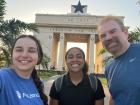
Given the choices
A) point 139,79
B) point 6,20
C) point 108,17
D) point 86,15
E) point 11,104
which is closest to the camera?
point 11,104

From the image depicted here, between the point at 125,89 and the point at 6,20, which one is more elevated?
the point at 6,20

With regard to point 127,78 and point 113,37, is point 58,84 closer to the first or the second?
point 113,37

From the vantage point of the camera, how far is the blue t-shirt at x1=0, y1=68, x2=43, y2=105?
2.73 m

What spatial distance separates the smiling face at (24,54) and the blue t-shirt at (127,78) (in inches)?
32.2

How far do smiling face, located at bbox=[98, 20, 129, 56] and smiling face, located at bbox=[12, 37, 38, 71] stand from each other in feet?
2.54

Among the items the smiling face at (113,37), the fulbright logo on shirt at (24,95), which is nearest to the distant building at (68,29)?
the smiling face at (113,37)

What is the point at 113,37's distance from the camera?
3506mm

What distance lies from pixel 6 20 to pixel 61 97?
18.0 ft

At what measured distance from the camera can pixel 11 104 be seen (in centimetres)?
273

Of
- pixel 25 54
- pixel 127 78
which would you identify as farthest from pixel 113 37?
pixel 25 54

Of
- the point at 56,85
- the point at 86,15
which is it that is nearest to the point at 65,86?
the point at 56,85

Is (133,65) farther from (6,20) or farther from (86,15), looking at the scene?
(86,15)

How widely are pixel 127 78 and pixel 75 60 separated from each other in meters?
1.34

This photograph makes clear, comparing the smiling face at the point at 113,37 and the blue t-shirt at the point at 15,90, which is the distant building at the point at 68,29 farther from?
the blue t-shirt at the point at 15,90
